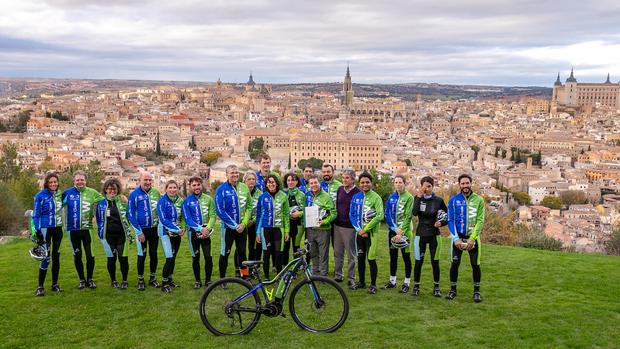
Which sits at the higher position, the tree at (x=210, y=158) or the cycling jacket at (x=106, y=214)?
the cycling jacket at (x=106, y=214)

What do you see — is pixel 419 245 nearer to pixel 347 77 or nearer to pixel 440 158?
pixel 440 158

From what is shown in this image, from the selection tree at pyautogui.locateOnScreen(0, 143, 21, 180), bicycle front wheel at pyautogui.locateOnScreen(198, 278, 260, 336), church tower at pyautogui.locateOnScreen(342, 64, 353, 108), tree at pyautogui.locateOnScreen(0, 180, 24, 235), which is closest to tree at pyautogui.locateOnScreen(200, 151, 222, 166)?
tree at pyautogui.locateOnScreen(0, 143, 21, 180)

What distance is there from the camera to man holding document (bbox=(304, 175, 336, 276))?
7.31 metres

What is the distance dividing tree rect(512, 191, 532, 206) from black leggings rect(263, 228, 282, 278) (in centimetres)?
5814

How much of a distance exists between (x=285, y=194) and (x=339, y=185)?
0.72 meters

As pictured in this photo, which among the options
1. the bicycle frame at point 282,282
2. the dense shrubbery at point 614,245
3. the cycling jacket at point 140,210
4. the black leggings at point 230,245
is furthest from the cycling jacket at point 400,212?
the dense shrubbery at point 614,245

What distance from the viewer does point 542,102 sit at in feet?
539

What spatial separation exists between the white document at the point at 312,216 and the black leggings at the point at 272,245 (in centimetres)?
42

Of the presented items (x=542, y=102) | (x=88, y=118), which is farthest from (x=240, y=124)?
(x=542, y=102)

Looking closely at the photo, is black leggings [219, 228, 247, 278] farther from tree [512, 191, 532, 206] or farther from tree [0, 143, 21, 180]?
tree [512, 191, 532, 206]

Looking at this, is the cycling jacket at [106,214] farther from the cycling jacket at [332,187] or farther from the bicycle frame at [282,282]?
the cycling jacket at [332,187]

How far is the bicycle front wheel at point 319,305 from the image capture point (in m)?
5.86

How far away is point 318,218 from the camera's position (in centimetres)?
734

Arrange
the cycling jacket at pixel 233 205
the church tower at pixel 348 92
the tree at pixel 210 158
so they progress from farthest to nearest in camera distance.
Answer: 1. the church tower at pixel 348 92
2. the tree at pixel 210 158
3. the cycling jacket at pixel 233 205
